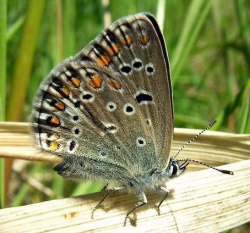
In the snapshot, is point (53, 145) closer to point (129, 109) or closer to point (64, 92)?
point (64, 92)

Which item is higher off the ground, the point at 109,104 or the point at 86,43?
the point at 86,43

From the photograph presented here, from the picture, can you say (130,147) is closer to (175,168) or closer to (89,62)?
(175,168)

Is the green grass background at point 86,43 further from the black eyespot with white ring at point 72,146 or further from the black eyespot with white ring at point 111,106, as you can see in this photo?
the black eyespot with white ring at point 111,106

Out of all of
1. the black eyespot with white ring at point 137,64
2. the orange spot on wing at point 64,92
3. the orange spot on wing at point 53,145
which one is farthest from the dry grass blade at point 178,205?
the black eyespot with white ring at point 137,64

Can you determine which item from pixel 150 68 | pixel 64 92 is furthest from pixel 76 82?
pixel 150 68

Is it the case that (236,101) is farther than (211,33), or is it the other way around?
(211,33)

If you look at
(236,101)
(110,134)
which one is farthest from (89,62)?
(236,101)
